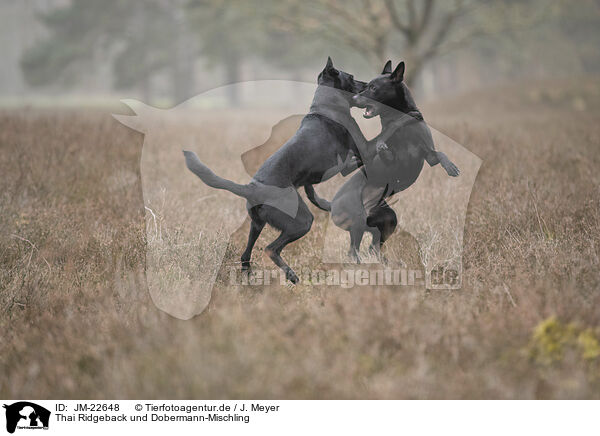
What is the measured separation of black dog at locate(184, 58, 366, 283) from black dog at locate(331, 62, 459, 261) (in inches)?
7.0

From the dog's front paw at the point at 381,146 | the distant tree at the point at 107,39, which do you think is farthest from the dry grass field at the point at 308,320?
the distant tree at the point at 107,39

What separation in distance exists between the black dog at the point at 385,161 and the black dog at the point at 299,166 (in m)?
0.18

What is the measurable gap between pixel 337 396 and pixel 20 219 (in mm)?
4141

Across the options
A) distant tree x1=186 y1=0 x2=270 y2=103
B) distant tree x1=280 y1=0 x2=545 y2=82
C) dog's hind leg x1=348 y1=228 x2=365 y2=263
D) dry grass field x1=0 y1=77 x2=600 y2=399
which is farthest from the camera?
distant tree x1=186 y1=0 x2=270 y2=103

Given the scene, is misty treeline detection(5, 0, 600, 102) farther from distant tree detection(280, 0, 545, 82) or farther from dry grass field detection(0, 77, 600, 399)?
dry grass field detection(0, 77, 600, 399)

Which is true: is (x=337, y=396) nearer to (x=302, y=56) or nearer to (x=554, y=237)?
(x=554, y=237)

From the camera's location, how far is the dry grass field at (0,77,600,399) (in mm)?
2477

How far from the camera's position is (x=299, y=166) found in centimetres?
358

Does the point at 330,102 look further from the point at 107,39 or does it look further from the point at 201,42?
the point at 201,42

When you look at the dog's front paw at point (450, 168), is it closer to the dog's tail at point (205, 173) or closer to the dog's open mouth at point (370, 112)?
the dog's open mouth at point (370, 112)
